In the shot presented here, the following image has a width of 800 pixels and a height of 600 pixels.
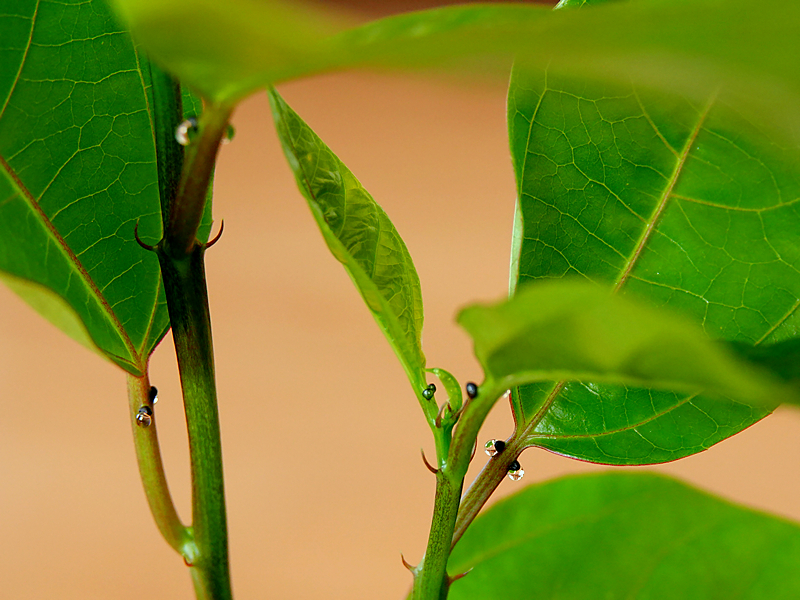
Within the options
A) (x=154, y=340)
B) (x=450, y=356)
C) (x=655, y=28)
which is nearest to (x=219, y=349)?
(x=450, y=356)

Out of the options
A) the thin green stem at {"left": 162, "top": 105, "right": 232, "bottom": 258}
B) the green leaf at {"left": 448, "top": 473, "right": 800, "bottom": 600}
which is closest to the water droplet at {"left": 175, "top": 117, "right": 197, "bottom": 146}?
the thin green stem at {"left": 162, "top": 105, "right": 232, "bottom": 258}

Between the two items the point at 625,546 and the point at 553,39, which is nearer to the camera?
the point at 553,39

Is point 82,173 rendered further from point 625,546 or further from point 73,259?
point 625,546

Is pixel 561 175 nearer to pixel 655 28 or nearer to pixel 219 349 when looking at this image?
pixel 655 28

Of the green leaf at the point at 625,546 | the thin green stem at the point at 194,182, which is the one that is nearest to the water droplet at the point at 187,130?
the thin green stem at the point at 194,182

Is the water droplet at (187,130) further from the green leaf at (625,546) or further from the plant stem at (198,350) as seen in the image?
the green leaf at (625,546)

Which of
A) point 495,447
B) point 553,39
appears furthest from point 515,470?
point 553,39
